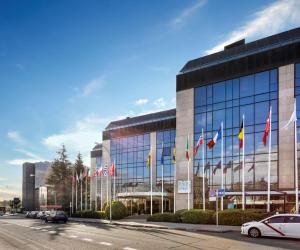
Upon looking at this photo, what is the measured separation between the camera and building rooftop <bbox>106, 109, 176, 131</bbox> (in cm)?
6209

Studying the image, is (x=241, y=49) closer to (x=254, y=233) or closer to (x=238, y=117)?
(x=238, y=117)

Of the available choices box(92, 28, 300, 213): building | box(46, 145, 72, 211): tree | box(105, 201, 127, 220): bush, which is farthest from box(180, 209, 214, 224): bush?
box(46, 145, 72, 211): tree

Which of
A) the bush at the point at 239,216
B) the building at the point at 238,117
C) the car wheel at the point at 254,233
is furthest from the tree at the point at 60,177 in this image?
the car wheel at the point at 254,233

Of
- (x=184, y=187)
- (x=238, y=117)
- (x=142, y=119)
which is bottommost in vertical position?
(x=184, y=187)

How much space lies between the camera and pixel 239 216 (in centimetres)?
3238

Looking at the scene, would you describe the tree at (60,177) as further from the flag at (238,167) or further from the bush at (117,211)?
the flag at (238,167)

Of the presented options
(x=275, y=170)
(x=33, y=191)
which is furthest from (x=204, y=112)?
(x=33, y=191)

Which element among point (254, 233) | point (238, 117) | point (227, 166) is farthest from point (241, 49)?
point (254, 233)

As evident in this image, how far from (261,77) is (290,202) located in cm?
1280

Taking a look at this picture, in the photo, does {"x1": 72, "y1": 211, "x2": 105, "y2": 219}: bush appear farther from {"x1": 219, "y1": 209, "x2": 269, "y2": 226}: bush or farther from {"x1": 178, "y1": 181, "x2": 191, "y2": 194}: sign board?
{"x1": 219, "y1": 209, "x2": 269, "y2": 226}: bush

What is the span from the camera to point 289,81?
1566 inches

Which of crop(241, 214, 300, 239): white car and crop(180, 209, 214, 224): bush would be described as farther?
crop(180, 209, 214, 224): bush

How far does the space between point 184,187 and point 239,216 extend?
1654cm

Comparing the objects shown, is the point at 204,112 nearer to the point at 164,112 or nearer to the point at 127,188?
the point at 164,112
